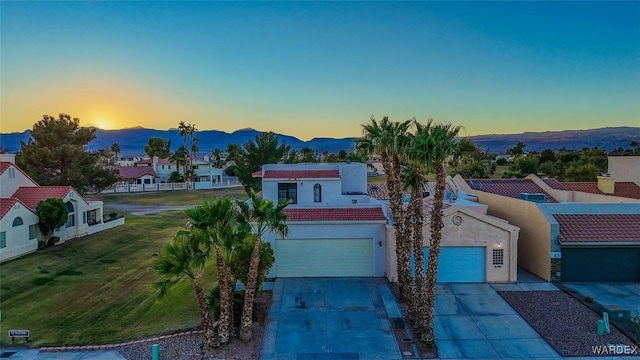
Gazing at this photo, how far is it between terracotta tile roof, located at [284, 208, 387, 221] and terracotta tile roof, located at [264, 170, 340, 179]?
3.84 m

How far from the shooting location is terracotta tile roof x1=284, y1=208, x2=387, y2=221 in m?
21.9

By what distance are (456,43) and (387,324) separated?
2583 cm

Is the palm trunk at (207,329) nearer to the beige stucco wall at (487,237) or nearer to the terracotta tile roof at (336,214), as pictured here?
the terracotta tile roof at (336,214)

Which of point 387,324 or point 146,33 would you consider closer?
point 387,324

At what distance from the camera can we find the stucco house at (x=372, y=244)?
20.6m

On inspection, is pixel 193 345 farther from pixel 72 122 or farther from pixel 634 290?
pixel 72 122

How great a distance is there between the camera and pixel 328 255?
21.9 metres

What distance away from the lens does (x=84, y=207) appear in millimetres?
35750

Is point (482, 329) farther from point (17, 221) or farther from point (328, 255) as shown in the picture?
point (17, 221)

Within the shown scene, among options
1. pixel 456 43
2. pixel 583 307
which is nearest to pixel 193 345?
pixel 583 307

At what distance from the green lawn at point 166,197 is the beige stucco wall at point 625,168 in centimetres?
4599

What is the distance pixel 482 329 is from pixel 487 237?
6.28 metres

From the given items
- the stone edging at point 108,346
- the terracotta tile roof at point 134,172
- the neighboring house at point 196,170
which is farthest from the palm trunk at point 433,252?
the terracotta tile roof at point 134,172

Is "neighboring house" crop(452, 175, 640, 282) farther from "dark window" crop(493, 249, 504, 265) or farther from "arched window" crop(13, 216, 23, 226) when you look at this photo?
"arched window" crop(13, 216, 23, 226)
